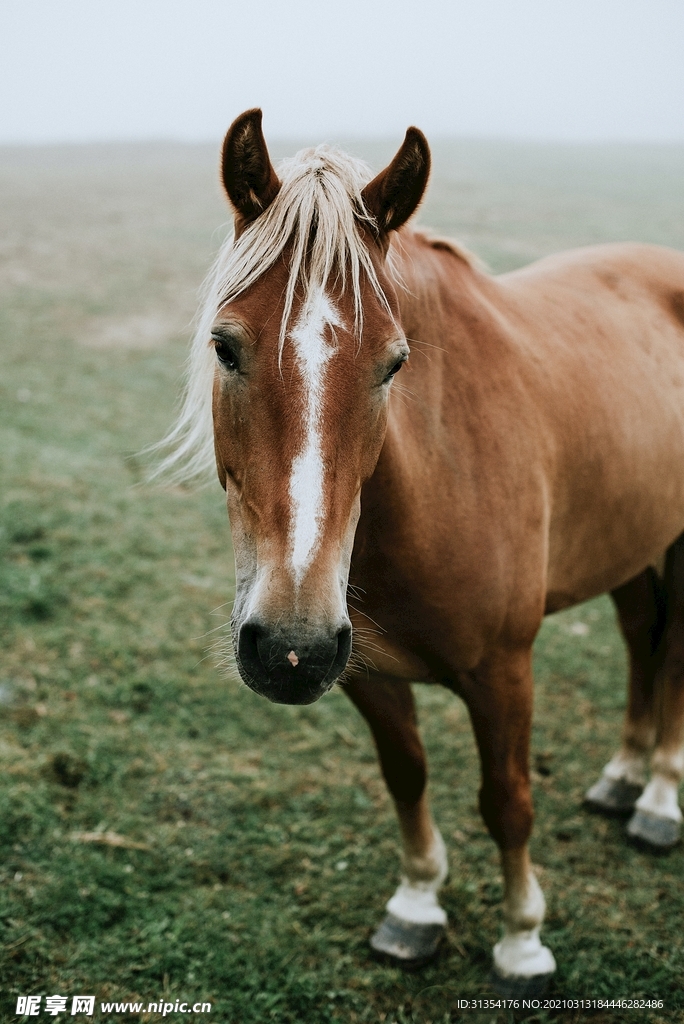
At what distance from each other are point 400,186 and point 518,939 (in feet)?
8.09

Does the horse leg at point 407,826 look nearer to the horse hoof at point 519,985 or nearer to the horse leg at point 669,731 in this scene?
the horse hoof at point 519,985

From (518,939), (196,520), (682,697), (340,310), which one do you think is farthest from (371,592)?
(196,520)

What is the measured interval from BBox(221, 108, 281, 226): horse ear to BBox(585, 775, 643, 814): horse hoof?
2916 millimetres

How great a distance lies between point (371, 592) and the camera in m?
2.15

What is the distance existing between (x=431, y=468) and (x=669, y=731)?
2.03m

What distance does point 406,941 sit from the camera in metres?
2.70

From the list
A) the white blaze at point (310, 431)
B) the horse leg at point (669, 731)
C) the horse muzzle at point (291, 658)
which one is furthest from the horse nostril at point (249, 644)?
the horse leg at point (669, 731)

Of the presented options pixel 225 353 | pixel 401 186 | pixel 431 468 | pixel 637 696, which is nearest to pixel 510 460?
pixel 431 468

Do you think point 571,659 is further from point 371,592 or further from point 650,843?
point 371,592

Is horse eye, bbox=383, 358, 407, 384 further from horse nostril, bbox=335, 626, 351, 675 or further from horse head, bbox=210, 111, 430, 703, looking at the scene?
horse nostril, bbox=335, 626, 351, 675

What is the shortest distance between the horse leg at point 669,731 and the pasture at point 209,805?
0.47ft

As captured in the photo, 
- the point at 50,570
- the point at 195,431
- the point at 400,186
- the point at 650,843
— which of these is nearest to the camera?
the point at 400,186

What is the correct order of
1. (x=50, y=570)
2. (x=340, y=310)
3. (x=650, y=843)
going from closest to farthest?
(x=340, y=310), (x=650, y=843), (x=50, y=570)

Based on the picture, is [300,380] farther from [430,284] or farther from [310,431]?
[430,284]
